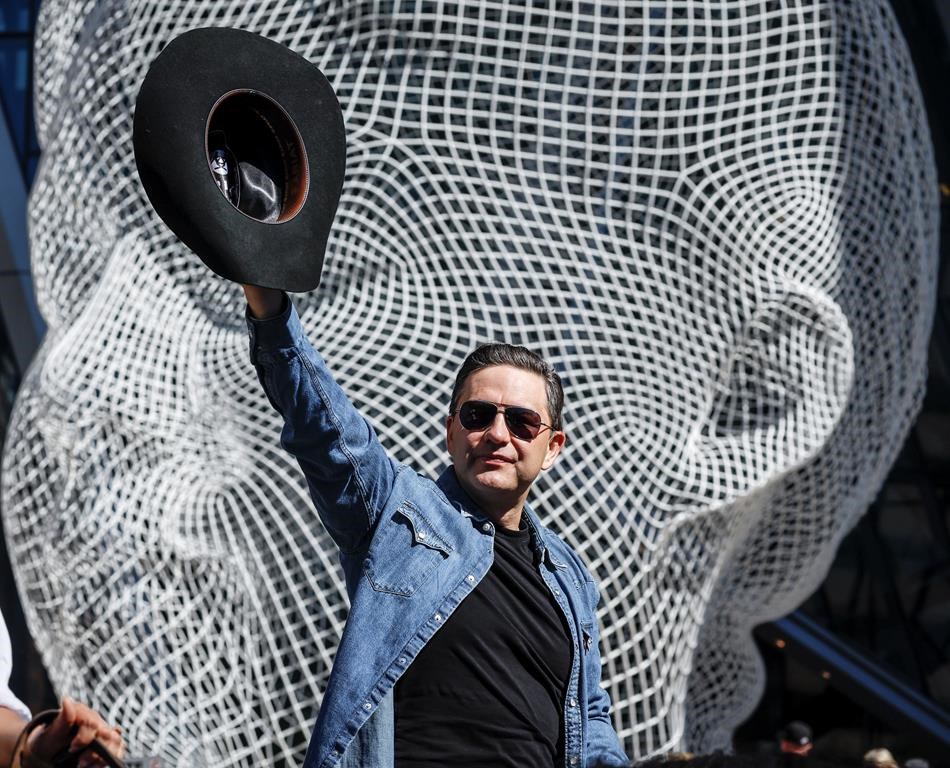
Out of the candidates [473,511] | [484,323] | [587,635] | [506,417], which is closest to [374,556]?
[473,511]

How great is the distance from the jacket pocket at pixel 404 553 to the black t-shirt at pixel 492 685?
0.29ft

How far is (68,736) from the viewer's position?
1.62 meters

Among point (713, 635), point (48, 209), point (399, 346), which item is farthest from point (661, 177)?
point (48, 209)

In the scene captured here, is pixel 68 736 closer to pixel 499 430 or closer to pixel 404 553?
pixel 404 553

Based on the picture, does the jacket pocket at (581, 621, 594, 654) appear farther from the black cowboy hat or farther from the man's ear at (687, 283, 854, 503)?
the man's ear at (687, 283, 854, 503)

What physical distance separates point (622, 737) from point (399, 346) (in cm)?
196

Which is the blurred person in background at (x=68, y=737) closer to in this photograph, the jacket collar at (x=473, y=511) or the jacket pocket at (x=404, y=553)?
the jacket pocket at (x=404, y=553)

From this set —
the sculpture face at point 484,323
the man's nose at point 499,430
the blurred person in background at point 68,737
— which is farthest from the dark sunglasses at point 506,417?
the sculpture face at point 484,323

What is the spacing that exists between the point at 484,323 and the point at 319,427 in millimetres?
3688

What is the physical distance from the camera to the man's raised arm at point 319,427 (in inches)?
85.0

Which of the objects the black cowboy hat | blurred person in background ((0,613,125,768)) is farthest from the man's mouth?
blurred person in background ((0,613,125,768))

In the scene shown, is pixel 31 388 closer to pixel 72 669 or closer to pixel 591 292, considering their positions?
pixel 72 669

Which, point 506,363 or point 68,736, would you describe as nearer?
point 68,736

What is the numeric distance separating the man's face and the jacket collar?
16 millimetres
